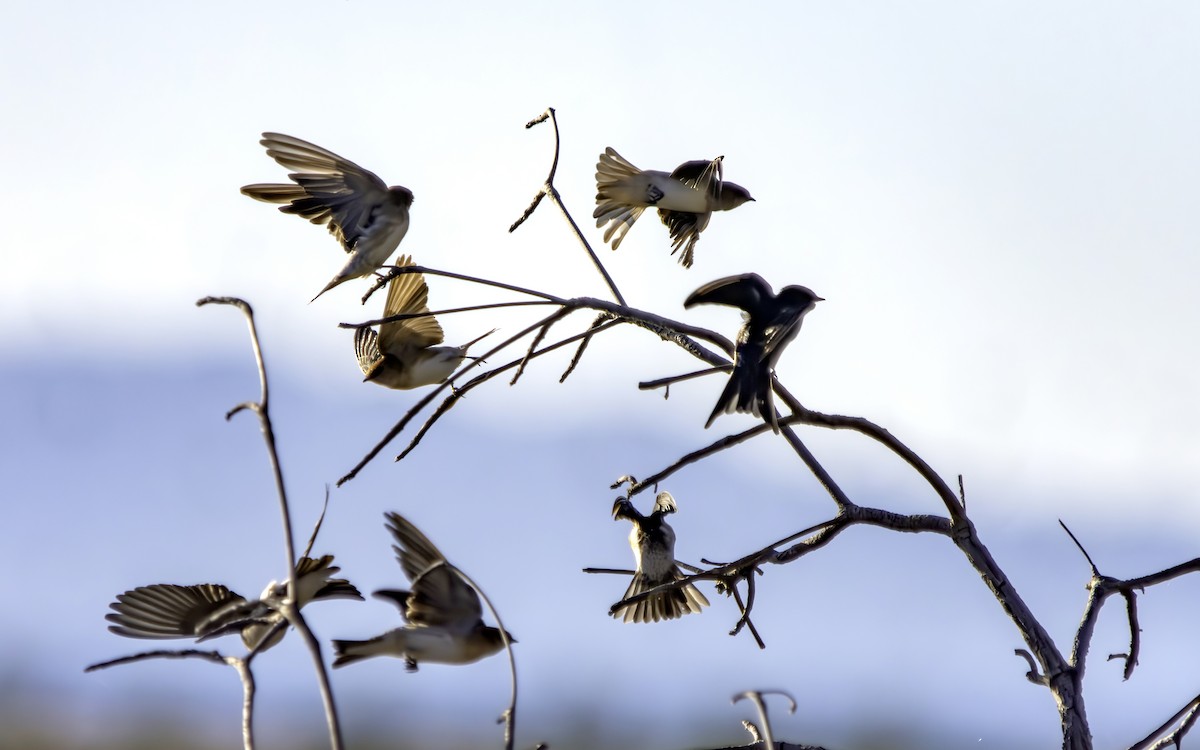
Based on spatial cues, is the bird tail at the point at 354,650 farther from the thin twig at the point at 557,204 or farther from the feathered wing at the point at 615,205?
the feathered wing at the point at 615,205

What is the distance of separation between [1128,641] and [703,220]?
7.64ft

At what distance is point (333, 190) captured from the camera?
15.4 ft

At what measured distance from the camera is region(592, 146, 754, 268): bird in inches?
194

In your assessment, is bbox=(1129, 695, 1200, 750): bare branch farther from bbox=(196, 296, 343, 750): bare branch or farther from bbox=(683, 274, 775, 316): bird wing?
bbox=(196, 296, 343, 750): bare branch

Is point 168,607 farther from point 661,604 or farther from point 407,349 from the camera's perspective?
point 407,349

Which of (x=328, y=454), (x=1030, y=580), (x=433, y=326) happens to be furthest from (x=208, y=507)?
(x=433, y=326)

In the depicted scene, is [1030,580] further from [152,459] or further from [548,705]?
[152,459]

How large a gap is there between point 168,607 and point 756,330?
1.48m

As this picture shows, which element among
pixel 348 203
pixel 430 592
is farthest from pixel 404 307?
pixel 430 592

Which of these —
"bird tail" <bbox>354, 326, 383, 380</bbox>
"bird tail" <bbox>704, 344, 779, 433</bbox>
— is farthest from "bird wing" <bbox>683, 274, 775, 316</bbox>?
"bird tail" <bbox>354, 326, 383, 380</bbox>

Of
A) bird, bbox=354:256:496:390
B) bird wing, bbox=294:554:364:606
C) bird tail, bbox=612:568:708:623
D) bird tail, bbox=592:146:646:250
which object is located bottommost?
bird wing, bbox=294:554:364:606

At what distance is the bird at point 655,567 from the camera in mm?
3986

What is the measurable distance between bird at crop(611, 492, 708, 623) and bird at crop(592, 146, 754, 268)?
3.76ft

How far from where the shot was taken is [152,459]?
568 ft
